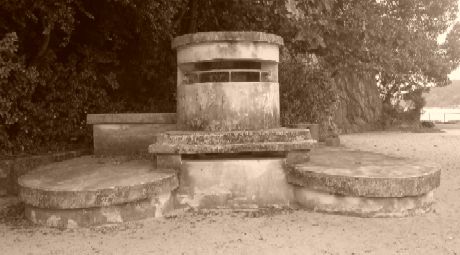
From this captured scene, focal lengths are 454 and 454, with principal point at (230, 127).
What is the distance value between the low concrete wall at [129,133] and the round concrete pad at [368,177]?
113 inches

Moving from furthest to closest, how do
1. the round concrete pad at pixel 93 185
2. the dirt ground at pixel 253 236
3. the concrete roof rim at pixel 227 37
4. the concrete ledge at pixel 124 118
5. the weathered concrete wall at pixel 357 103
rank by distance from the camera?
the weathered concrete wall at pixel 357 103, the concrete ledge at pixel 124 118, the concrete roof rim at pixel 227 37, the round concrete pad at pixel 93 185, the dirt ground at pixel 253 236

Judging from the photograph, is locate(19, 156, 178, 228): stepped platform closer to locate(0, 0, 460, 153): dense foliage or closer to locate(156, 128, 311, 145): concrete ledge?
locate(156, 128, 311, 145): concrete ledge

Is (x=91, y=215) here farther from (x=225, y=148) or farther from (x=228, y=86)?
(x=228, y=86)

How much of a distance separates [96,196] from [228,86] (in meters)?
2.54

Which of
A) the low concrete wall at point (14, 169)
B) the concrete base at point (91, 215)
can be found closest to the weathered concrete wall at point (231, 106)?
the concrete base at point (91, 215)

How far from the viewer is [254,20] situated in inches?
437

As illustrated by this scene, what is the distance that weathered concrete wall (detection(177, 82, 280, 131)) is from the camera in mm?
6781

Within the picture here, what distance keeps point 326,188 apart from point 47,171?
159 inches

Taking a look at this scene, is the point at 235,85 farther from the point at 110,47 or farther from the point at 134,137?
the point at 110,47

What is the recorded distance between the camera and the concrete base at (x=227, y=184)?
6.31 m

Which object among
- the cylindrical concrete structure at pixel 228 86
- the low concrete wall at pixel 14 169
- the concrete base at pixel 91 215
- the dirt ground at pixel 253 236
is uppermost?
the cylindrical concrete structure at pixel 228 86

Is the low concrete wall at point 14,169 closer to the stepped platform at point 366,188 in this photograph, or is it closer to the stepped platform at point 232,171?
the stepped platform at point 232,171

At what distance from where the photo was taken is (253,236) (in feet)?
16.7

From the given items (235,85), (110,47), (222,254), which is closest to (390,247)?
(222,254)
